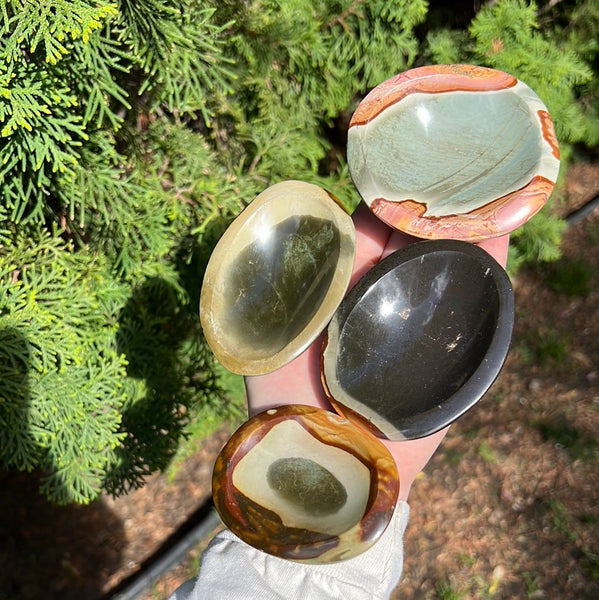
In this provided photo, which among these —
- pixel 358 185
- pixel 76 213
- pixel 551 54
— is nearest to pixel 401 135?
pixel 358 185

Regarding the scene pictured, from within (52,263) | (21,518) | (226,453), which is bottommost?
(21,518)

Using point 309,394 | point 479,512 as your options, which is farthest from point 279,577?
point 479,512

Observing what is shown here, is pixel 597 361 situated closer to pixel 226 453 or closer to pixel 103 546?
pixel 226 453

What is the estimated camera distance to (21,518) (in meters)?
2.02

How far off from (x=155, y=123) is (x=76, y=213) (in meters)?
0.29

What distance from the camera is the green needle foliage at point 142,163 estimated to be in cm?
117

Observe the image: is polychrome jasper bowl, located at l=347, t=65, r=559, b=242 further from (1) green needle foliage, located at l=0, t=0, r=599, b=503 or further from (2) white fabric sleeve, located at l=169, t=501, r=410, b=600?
(2) white fabric sleeve, located at l=169, t=501, r=410, b=600

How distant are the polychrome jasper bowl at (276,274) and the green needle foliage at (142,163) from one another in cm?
22

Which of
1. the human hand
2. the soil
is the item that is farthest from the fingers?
the soil

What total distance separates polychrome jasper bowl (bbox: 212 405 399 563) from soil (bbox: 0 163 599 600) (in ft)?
3.01

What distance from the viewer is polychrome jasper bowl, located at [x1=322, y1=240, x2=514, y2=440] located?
4.09ft

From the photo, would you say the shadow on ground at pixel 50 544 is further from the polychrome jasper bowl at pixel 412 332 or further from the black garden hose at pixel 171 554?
the polychrome jasper bowl at pixel 412 332

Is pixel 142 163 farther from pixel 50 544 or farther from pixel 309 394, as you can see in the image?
pixel 50 544

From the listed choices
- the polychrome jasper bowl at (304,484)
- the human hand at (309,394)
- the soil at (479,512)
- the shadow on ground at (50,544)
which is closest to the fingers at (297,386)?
the human hand at (309,394)
